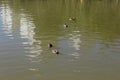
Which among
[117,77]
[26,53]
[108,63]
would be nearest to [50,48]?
[26,53]

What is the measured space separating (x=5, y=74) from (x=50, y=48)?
6.45 metres

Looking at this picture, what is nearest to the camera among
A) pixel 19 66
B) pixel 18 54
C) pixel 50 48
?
pixel 19 66

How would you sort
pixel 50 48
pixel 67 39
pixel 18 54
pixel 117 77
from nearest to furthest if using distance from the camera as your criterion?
pixel 117 77 → pixel 18 54 → pixel 50 48 → pixel 67 39

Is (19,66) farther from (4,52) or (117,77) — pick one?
(117,77)

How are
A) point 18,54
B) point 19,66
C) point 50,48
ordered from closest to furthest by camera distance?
point 19,66 < point 18,54 < point 50,48

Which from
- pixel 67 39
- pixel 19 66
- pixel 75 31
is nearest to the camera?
pixel 19 66

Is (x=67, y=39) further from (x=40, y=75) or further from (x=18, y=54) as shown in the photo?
(x=40, y=75)

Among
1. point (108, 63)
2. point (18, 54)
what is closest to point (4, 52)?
point (18, 54)

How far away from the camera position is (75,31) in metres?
31.2

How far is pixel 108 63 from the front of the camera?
20.5 meters

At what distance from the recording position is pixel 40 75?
18.2 meters

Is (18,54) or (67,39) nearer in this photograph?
(18,54)

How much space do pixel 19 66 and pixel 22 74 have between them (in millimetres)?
1624

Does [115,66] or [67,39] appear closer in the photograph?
[115,66]
